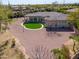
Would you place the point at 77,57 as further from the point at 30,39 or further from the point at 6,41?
the point at 30,39

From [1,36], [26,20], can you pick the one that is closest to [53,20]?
[26,20]

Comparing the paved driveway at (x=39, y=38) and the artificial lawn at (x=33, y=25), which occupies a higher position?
the paved driveway at (x=39, y=38)

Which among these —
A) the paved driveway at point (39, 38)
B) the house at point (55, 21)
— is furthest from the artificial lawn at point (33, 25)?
the paved driveway at point (39, 38)

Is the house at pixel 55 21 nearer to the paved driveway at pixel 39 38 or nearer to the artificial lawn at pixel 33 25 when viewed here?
the artificial lawn at pixel 33 25

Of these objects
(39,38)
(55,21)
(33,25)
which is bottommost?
(33,25)

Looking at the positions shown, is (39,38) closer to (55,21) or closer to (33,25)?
(55,21)

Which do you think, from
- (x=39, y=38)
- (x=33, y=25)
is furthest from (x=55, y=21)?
(x=39, y=38)

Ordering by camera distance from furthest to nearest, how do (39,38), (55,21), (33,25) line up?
(33,25), (55,21), (39,38)

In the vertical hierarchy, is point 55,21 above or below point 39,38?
above

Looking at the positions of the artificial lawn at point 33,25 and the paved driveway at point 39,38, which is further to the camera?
the artificial lawn at point 33,25
